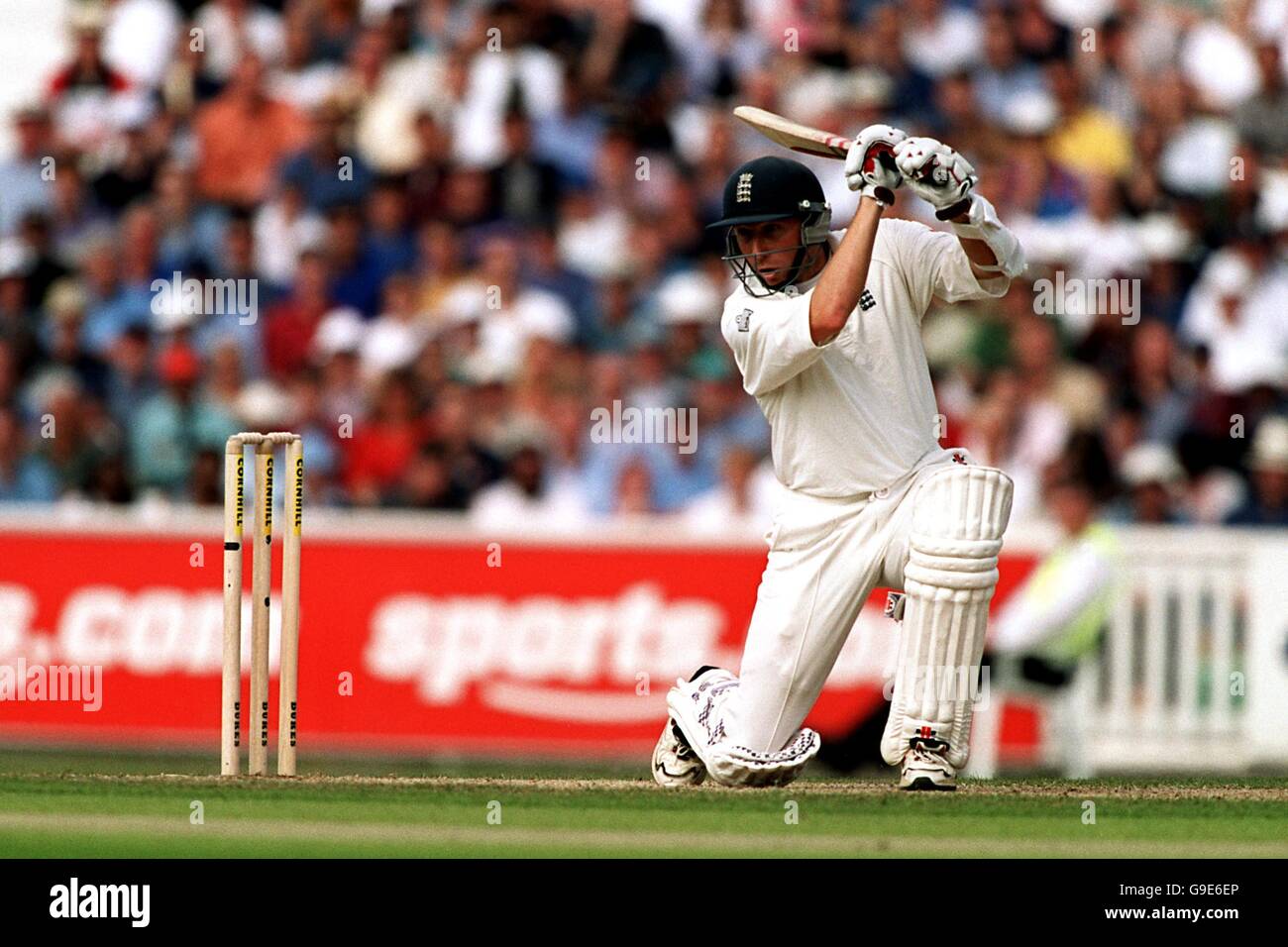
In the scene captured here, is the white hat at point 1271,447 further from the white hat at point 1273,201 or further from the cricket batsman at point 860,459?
the cricket batsman at point 860,459

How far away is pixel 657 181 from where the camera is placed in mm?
11625

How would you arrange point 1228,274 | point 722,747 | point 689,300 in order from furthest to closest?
1. point 1228,274
2. point 689,300
3. point 722,747

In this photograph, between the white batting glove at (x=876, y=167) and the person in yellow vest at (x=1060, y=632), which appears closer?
the white batting glove at (x=876, y=167)

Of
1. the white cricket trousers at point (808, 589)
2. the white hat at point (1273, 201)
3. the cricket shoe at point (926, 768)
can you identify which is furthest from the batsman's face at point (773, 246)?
the white hat at point (1273, 201)

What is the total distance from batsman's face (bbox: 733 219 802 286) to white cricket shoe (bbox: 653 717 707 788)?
1412 millimetres

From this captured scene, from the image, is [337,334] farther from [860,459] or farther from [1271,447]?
[860,459]

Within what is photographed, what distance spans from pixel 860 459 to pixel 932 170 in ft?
2.94

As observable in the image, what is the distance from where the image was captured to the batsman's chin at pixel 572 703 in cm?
994

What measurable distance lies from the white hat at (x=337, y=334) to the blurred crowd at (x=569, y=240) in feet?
0.07

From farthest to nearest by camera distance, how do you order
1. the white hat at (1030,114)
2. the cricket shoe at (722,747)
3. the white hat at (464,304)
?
the white hat at (1030,114)
the white hat at (464,304)
the cricket shoe at (722,747)

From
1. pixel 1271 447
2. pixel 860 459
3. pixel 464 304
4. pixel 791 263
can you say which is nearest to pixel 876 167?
pixel 791 263

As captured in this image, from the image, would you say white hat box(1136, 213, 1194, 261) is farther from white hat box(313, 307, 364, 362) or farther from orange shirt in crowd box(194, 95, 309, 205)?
orange shirt in crowd box(194, 95, 309, 205)

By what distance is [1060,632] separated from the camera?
9867mm

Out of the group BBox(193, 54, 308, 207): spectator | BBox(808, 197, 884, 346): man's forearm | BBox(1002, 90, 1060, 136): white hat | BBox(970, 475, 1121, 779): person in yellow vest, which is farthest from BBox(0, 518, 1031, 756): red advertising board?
BBox(808, 197, 884, 346): man's forearm
